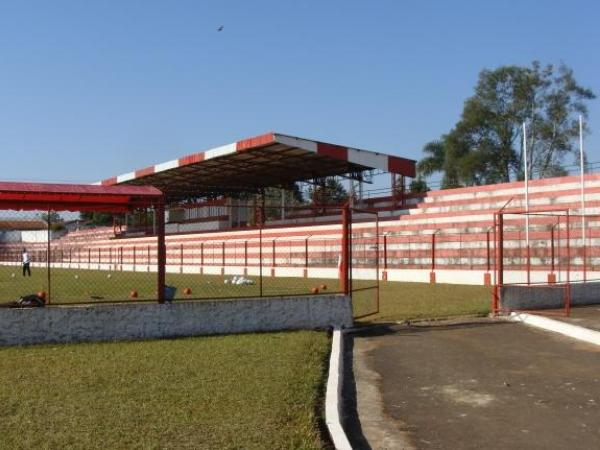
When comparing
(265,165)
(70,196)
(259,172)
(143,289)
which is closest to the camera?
(70,196)

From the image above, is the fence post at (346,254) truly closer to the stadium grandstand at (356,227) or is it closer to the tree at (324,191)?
the stadium grandstand at (356,227)

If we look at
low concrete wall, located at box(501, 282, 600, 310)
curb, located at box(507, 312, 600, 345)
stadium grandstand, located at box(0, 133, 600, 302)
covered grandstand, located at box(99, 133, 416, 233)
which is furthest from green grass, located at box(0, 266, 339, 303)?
curb, located at box(507, 312, 600, 345)

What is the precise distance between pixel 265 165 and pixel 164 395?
30331mm

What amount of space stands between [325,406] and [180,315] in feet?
15.7

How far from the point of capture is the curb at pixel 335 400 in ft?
16.1

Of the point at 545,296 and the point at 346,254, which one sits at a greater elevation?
the point at 346,254

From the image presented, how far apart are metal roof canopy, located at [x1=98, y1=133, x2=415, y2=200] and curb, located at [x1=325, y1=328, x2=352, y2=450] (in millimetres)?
18912

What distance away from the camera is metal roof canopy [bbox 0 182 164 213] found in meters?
10.5

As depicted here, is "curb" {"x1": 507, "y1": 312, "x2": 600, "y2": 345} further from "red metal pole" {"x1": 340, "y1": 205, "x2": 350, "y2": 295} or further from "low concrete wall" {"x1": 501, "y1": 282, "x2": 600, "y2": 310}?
"red metal pole" {"x1": 340, "y1": 205, "x2": 350, "y2": 295}

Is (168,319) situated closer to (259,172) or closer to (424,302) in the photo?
(424,302)

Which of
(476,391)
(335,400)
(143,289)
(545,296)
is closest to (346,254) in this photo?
(476,391)

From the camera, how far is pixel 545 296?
14.0m

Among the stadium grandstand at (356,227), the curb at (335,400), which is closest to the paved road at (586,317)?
the stadium grandstand at (356,227)

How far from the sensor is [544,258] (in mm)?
21891
